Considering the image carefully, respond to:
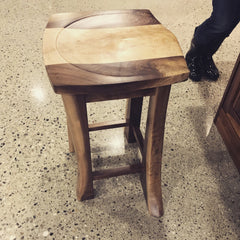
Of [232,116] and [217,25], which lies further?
[217,25]

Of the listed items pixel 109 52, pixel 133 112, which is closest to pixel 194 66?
pixel 133 112

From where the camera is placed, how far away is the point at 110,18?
3.56ft

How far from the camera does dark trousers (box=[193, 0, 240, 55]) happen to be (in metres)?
1.52

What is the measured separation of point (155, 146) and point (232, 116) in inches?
25.6

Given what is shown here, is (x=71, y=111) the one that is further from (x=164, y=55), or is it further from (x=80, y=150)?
(x=164, y=55)

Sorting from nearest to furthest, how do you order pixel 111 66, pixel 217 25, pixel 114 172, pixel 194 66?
pixel 111 66
pixel 114 172
pixel 217 25
pixel 194 66

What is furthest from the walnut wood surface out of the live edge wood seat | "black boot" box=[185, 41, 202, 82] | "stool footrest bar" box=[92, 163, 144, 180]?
"black boot" box=[185, 41, 202, 82]

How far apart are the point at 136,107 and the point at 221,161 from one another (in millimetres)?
570

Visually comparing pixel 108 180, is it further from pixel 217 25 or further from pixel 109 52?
pixel 217 25

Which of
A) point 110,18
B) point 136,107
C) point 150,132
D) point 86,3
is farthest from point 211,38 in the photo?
Answer: point 86,3

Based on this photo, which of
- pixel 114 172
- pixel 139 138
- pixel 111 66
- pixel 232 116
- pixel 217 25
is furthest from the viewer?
pixel 217 25

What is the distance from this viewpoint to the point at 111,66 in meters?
0.85

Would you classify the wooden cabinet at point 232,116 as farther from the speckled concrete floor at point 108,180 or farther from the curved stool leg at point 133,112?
the curved stool leg at point 133,112

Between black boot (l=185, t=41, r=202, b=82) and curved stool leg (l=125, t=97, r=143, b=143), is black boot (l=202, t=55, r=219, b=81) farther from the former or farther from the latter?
curved stool leg (l=125, t=97, r=143, b=143)
